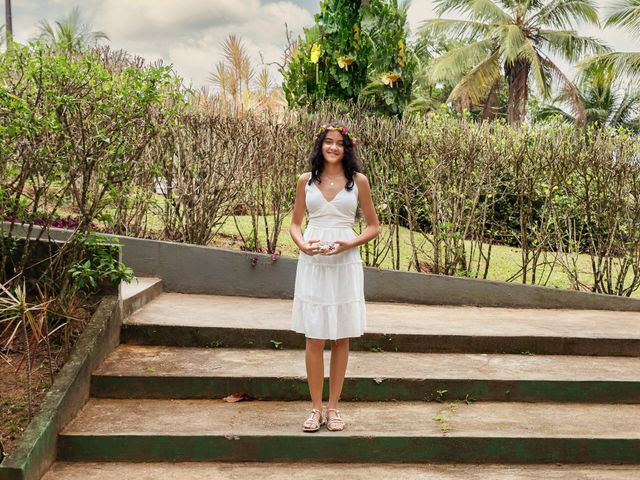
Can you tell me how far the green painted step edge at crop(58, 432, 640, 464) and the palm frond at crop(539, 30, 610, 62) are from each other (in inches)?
1108

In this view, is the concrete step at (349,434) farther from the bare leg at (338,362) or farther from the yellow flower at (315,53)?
the yellow flower at (315,53)

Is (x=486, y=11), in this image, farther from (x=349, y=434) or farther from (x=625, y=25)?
(x=349, y=434)

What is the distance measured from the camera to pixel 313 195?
14.5ft

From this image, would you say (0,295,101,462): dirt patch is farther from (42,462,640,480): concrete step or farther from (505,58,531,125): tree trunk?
(505,58,531,125): tree trunk

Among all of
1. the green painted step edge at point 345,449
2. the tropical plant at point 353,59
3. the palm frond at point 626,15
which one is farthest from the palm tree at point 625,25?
the green painted step edge at point 345,449

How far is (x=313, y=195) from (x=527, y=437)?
213cm

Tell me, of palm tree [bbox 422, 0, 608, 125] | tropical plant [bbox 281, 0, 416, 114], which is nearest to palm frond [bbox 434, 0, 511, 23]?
palm tree [bbox 422, 0, 608, 125]

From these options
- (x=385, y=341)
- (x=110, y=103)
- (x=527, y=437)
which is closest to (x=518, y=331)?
(x=385, y=341)

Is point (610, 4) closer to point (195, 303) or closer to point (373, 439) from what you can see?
point (195, 303)

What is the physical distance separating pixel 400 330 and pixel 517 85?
26.1m

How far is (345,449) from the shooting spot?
443 centimetres

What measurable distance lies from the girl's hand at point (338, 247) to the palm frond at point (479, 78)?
85.5 ft

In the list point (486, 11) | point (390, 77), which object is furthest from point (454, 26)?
point (390, 77)

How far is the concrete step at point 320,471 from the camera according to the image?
418 centimetres
